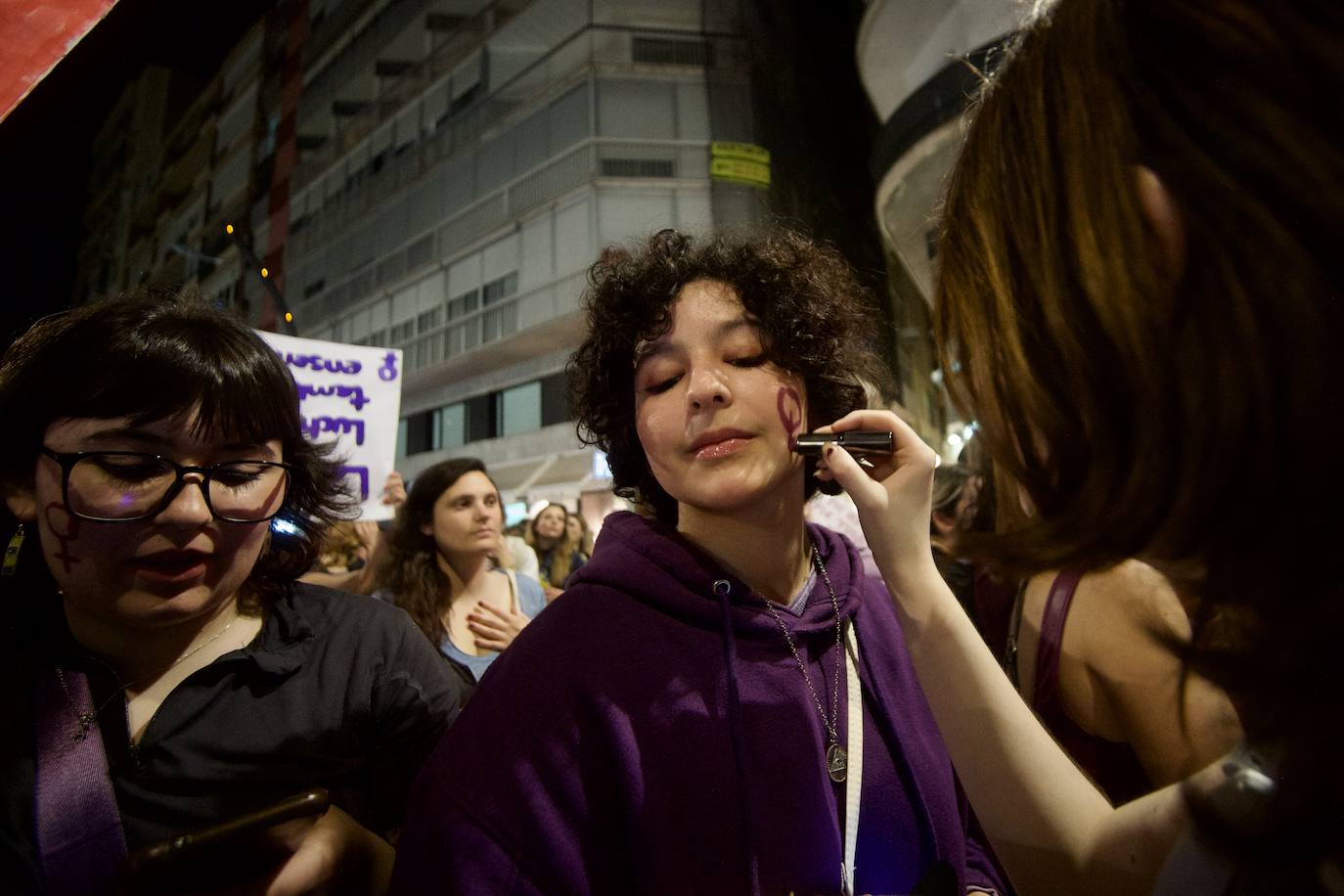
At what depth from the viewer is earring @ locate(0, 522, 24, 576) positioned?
1.17 metres

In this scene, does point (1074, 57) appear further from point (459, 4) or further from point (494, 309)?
point (459, 4)

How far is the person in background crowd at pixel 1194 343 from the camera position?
50 centimetres

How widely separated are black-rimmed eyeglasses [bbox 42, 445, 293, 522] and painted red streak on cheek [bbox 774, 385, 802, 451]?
1.04 metres

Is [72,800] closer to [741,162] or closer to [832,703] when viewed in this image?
[832,703]

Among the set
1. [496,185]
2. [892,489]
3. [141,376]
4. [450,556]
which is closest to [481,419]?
[496,185]

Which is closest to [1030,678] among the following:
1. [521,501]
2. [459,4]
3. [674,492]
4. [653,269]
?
[674,492]

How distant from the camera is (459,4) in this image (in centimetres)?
1210

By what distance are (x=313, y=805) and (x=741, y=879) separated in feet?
2.14

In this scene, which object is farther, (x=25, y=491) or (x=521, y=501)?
(x=521, y=501)

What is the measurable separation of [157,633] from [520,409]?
42.5ft

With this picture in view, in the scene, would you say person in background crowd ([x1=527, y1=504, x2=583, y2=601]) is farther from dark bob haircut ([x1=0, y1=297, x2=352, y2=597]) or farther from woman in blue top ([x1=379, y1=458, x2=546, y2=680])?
dark bob haircut ([x1=0, y1=297, x2=352, y2=597])

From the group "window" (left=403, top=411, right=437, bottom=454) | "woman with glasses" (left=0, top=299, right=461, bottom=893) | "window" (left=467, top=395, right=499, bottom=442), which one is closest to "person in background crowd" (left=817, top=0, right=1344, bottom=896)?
"woman with glasses" (left=0, top=299, right=461, bottom=893)

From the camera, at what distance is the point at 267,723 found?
45.7 inches

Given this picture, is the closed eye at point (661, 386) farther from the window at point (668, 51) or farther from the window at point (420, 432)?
the window at point (420, 432)
